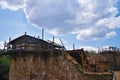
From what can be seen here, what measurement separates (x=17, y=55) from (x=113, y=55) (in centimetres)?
1849

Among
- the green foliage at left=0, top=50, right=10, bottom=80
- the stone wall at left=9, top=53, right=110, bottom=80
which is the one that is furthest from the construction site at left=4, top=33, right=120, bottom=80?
the green foliage at left=0, top=50, right=10, bottom=80

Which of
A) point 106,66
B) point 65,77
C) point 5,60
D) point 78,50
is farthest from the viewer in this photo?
point 5,60

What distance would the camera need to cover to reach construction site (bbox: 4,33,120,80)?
29681 mm

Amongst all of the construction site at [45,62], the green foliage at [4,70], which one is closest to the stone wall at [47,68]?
the construction site at [45,62]

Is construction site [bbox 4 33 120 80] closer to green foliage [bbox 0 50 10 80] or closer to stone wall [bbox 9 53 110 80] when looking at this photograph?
stone wall [bbox 9 53 110 80]

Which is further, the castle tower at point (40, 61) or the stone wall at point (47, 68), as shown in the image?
the castle tower at point (40, 61)

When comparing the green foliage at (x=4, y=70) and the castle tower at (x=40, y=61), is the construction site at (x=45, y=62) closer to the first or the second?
the castle tower at (x=40, y=61)

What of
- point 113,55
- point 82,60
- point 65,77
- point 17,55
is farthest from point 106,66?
point 17,55

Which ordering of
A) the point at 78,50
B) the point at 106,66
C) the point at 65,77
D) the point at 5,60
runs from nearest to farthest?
the point at 65,77 → the point at 78,50 → the point at 106,66 → the point at 5,60

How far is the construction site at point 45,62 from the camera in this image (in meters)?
29.7

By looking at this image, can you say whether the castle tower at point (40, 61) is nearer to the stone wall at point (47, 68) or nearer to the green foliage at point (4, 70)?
the stone wall at point (47, 68)

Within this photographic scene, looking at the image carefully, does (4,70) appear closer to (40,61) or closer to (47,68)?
(40,61)

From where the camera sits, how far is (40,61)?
31516 millimetres

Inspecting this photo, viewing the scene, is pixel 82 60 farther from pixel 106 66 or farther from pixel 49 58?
pixel 106 66
